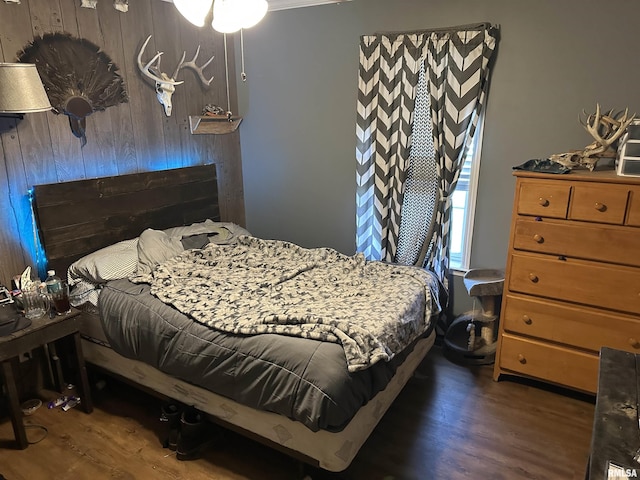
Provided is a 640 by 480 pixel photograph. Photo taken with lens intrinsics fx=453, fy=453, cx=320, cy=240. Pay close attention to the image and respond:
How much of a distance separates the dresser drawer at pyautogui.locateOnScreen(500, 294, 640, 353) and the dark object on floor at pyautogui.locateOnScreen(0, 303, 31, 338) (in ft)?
8.95

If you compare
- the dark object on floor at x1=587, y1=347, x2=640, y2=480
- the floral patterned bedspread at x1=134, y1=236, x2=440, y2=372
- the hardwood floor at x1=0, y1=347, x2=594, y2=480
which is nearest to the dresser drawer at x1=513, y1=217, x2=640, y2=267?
the floral patterned bedspread at x1=134, y1=236, x2=440, y2=372

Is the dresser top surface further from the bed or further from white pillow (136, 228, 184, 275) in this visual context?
white pillow (136, 228, 184, 275)

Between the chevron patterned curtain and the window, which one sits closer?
the chevron patterned curtain

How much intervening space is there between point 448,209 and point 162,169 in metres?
2.17

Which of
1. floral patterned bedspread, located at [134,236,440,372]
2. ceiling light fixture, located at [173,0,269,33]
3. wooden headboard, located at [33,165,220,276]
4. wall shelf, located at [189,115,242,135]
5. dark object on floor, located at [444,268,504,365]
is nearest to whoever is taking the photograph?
ceiling light fixture, located at [173,0,269,33]

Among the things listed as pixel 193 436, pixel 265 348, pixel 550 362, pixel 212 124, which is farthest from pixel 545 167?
pixel 212 124

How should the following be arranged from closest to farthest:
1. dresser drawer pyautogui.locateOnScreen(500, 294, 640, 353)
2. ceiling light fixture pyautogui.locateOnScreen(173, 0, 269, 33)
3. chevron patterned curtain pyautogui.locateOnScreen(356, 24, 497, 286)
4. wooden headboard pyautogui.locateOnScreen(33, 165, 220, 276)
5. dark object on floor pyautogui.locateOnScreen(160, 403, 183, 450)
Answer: ceiling light fixture pyautogui.locateOnScreen(173, 0, 269, 33) → dark object on floor pyautogui.locateOnScreen(160, 403, 183, 450) → dresser drawer pyautogui.locateOnScreen(500, 294, 640, 353) → wooden headboard pyautogui.locateOnScreen(33, 165, 220, 276) → chevron patterned curtain pyautogui.locateOnScreen(356, 24, 497, 286)

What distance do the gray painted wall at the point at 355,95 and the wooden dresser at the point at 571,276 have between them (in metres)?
0.52

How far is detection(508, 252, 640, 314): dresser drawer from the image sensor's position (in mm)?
2441

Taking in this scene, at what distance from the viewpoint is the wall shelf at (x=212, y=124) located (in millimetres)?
3670

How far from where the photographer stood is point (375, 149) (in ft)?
11.3

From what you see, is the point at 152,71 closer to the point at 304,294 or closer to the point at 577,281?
the point at 304,294

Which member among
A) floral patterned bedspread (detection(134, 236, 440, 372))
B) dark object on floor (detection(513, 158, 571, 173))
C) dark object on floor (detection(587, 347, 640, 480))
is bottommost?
floral patterned bedspread (detection(134, 236, 440, 372))

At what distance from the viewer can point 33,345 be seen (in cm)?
233
